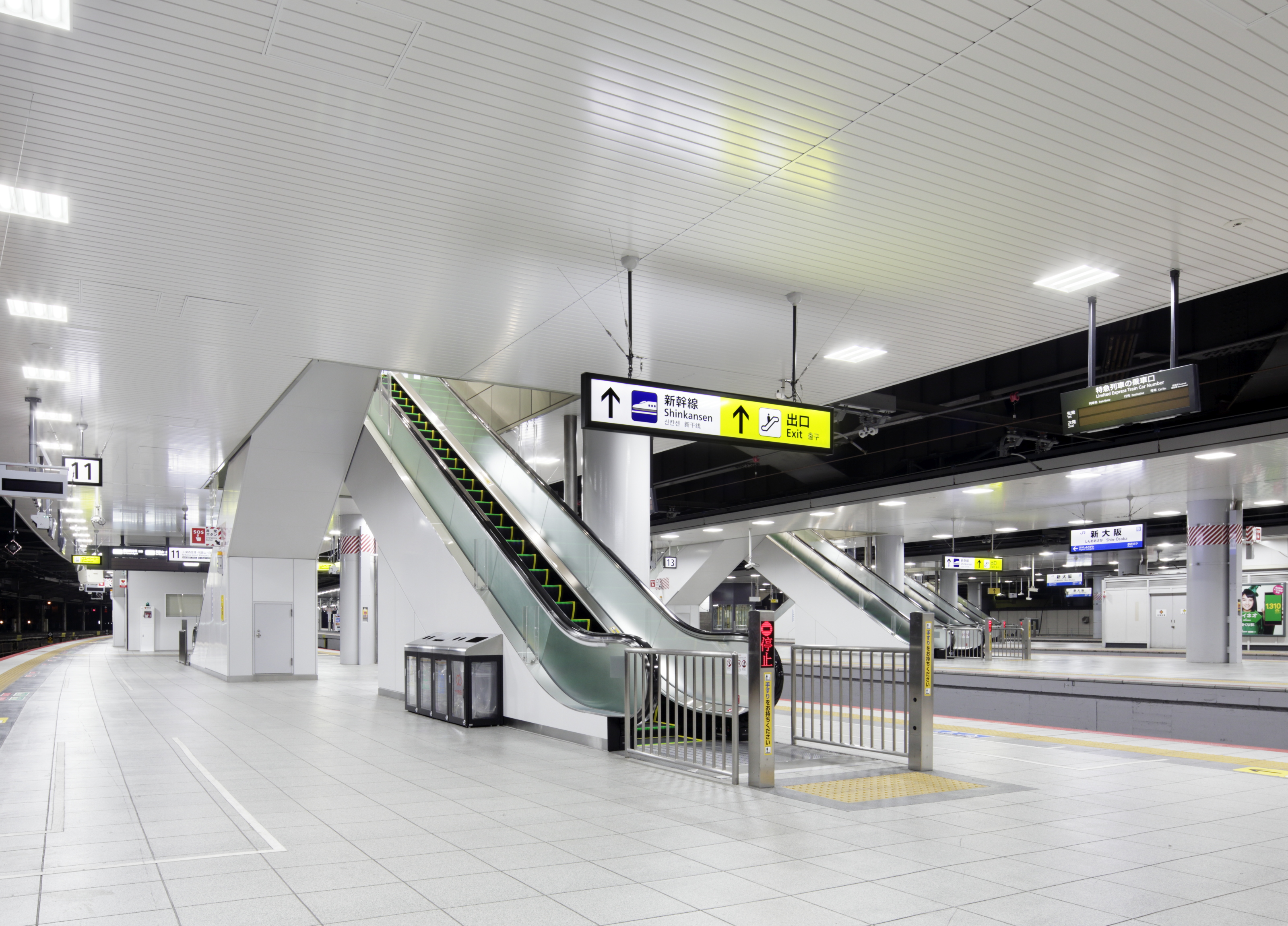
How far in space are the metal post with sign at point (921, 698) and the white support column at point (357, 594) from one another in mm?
21153

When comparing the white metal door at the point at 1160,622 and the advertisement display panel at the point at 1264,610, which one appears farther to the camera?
the white metal door at the point at 1160,622

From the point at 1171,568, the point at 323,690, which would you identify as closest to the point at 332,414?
the point at 323,690

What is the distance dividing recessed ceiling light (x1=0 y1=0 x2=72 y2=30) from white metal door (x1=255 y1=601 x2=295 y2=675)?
15476mm

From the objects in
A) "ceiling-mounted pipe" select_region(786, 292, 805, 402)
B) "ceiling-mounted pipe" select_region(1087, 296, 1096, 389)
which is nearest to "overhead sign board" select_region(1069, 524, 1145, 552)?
"ceiling-mounted pipe" select_region(1087, 296, 1096, 389)

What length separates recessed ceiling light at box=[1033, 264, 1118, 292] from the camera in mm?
8219

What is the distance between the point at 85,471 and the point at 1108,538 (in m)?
22.5

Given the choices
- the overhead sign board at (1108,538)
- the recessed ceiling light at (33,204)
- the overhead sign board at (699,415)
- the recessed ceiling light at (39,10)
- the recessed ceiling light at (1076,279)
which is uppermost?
the recessed ceiling light at (39,10)

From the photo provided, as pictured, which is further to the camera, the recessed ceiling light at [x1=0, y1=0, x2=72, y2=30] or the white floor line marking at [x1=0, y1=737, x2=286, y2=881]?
the white floor line marking at [x1=0, y1=737, x2=286, y2=881]

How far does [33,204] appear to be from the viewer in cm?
673

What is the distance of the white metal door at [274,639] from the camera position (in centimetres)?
1864

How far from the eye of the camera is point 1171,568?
136 ft

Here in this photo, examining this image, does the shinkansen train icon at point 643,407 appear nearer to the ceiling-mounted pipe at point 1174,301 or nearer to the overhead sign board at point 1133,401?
the overhead sign board at point 1133,401

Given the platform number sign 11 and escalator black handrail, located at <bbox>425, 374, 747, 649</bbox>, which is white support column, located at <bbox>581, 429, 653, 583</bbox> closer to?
escalator black handrail, located at <bbox>425, 374, 747, 649</bbox>

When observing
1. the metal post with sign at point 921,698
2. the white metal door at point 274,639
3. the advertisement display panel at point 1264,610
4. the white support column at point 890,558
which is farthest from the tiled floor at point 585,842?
the advertisement display panel at point 1264,610
